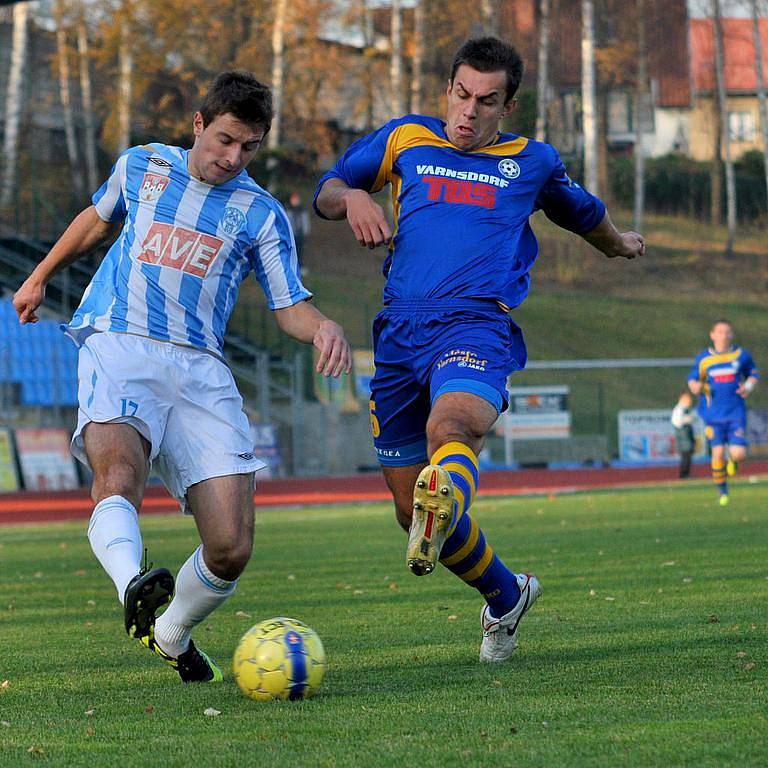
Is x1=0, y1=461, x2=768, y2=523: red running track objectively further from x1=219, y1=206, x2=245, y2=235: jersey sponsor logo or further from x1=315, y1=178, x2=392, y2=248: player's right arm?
x1=219, y1=206, x2=245, y2=235: jersey sponsor logo

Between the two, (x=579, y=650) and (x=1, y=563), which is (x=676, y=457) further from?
(x=579, y=650)

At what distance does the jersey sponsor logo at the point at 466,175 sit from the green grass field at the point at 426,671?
202cm

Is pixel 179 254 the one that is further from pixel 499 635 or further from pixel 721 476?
pixel 721 476

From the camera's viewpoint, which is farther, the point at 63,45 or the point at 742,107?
the point at 742,107

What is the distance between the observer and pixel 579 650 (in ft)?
20.0

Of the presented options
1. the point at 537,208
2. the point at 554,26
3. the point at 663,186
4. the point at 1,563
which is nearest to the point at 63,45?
the point at 554,26

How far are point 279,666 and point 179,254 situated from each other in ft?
5.63

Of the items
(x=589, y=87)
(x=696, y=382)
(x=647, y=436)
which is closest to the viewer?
(x=696, y=382)

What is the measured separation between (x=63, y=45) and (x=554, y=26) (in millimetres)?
18971

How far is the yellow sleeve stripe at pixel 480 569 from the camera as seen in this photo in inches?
228

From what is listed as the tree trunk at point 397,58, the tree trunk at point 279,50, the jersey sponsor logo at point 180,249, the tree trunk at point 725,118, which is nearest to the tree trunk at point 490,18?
the tree trunk at point 397,58

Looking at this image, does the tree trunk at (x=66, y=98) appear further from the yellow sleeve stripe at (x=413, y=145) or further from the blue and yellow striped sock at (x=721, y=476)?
the yellow sleeve stripe at (x=413, y=145)

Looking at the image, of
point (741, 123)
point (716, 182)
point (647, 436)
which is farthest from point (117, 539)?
point (741, 123)

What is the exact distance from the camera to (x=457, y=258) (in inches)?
233
